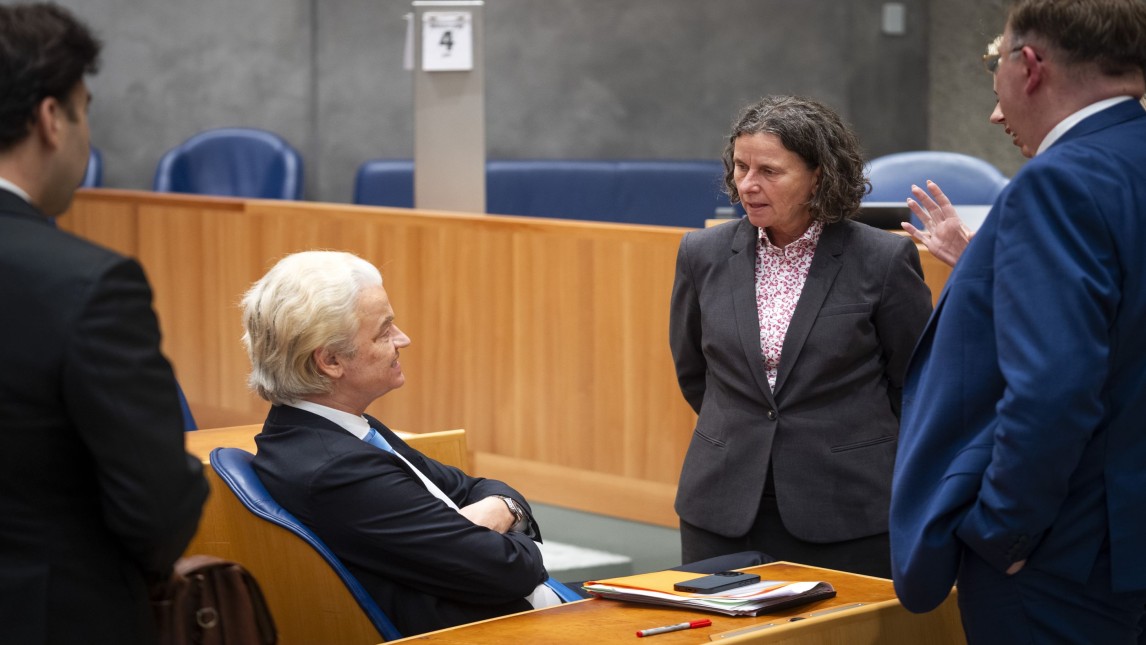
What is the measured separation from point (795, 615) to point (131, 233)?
16.5 feet

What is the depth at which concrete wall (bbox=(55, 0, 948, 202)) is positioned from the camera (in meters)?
9.38

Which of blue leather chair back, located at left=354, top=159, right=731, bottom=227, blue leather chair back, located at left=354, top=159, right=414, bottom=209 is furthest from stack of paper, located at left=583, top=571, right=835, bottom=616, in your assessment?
blue leather chair back, located at left=354, top=159, right=414, bottom=209

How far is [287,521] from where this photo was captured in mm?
2500

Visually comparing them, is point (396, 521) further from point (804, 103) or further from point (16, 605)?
point (804, 103)

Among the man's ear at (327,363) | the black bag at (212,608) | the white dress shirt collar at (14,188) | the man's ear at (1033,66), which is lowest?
the black bag at (212,608)

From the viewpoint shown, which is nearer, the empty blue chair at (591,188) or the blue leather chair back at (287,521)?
the blue leather chair back at (287,521)

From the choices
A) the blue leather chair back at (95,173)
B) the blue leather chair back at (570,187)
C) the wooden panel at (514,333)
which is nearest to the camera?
the wooden panel at (514,333)

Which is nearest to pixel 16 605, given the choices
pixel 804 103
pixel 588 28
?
pixel 804 103

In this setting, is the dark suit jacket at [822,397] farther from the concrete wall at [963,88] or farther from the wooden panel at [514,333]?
the concrete wall at [963,88]

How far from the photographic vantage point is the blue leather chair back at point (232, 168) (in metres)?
8.83

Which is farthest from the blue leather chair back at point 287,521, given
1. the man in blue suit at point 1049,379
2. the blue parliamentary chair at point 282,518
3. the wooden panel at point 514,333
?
the wooden panel at point 514,333

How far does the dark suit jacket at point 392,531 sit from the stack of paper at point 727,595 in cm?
19

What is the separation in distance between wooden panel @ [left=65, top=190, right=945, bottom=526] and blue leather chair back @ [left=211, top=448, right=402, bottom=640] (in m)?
2.40

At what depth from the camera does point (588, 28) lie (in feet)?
31.1
